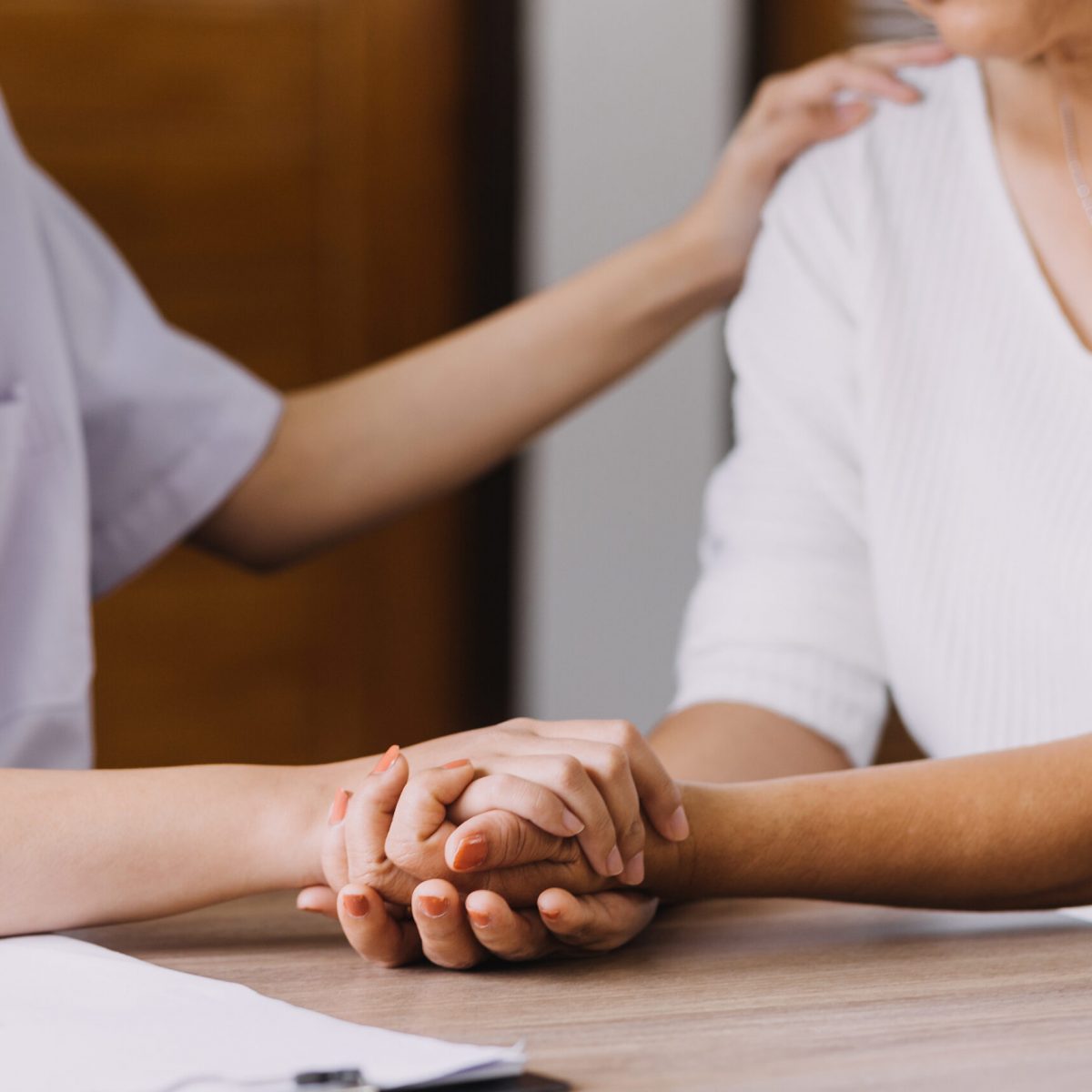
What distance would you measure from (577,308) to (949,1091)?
2.79 feet

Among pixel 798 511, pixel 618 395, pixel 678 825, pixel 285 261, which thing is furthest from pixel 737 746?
pixel 285 261

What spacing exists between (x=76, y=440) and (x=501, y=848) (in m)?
0.60

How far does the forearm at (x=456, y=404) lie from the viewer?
129cm

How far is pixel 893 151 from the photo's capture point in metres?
1.19

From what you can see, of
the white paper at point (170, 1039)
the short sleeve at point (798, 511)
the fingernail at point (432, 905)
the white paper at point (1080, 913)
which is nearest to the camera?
the white paper at point (170, 1039)

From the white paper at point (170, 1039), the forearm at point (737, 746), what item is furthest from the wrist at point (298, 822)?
the forearm at point (737, 746)

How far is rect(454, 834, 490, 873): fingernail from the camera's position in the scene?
0.71m

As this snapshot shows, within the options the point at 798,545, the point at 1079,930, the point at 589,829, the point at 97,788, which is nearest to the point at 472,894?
the point at 589,829

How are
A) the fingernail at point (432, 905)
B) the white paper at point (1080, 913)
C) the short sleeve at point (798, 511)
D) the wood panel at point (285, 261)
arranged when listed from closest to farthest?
1. the fingernail at point (432, 905)
2. the white paper at point (1080, 913)
3. the short sleeve at point (798, 511)
4. the wood panel at point (285, 261)

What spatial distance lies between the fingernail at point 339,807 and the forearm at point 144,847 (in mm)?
13

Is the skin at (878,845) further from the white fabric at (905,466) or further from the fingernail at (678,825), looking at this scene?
the white fabric at (905,466)

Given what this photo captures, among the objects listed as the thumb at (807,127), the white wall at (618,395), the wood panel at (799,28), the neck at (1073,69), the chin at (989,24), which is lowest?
the white wall at (618,395)

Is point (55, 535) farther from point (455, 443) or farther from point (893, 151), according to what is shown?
point (893, 151)

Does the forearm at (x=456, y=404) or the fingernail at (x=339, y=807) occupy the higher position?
the forearm at (x=456, y=404)
